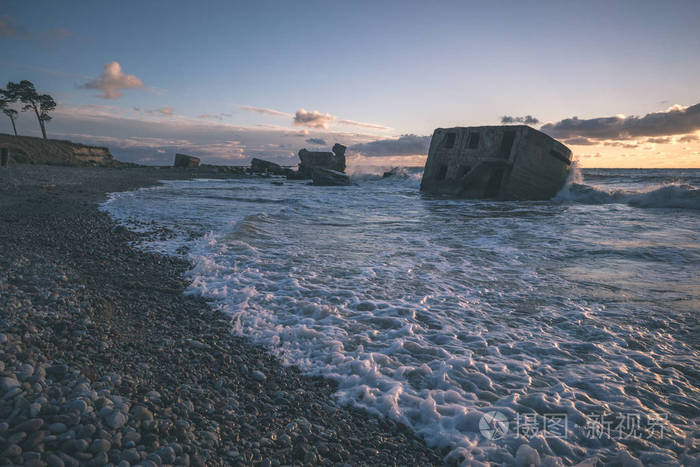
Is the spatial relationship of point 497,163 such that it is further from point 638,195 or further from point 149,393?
point 149,393

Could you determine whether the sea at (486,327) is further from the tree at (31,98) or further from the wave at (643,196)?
the tree at (31,98)

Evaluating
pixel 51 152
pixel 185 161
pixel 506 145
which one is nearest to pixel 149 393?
pixel 506 145

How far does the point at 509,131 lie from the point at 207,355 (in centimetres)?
2090

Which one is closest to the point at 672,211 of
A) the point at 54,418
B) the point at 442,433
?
the point at 442,433

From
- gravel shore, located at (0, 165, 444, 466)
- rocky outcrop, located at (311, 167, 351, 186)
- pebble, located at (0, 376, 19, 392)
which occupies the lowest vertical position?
gravel shore, located at (0, 165, 444, 466)

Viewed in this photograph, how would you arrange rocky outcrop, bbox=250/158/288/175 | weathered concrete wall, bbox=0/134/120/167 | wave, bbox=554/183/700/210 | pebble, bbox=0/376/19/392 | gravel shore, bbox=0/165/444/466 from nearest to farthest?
1. gravel shore, bbox=0/165/444/466
2. pebble, bbox=0/376/19/392
3. wave, bbox=554/183/700/210
4. weathered concrete wall, bbox=0/134/120/167
5. rocky outcrop, bbox=250/158/288/175

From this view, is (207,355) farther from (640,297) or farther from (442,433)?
(640,297)

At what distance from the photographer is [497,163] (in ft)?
65.1

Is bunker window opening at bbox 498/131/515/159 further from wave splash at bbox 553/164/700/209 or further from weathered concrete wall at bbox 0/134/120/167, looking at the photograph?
weathered concrete wall at bbox 0/134/120/167

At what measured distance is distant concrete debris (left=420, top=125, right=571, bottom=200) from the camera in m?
19.0

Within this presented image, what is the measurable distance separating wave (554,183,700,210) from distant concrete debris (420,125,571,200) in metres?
0.95

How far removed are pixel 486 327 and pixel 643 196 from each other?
21.7 meters

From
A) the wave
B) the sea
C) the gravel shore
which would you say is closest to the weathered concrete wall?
the sea

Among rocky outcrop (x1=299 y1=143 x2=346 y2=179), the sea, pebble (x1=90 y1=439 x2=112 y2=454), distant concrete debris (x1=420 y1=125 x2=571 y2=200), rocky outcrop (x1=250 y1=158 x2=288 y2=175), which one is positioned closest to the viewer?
pebble (x1=90 y1=439 x2=112 y2=454)
